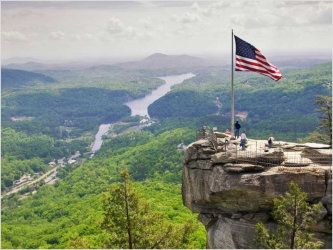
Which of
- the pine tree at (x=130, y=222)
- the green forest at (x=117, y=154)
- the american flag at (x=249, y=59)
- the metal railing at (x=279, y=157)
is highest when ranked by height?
the american flag at (x=249, y=59)

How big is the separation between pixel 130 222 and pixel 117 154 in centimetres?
8964

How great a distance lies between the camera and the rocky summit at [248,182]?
18625 millimetres

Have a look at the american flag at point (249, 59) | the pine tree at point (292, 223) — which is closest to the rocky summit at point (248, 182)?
the pine tree at point (292, 223)

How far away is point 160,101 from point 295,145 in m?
172

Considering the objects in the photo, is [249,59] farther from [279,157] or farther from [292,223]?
[292,223]

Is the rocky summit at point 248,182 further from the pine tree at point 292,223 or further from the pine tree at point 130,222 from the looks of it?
the pine tree at point 130,222

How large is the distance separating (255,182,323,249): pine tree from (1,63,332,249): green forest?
6330 mm

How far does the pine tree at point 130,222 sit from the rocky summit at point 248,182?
2.67m

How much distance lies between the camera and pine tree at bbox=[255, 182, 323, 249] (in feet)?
55.5

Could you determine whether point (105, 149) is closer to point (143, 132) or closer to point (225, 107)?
point (143, 132)

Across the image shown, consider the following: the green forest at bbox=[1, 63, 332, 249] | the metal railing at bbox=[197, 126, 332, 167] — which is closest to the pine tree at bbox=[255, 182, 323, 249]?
the metal railing at bbox=[197, 126, 332, 167]

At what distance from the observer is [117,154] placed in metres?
109

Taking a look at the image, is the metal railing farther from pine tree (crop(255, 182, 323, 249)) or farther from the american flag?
the american flag

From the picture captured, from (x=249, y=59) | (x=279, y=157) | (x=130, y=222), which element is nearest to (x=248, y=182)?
(x=279, y=157)
